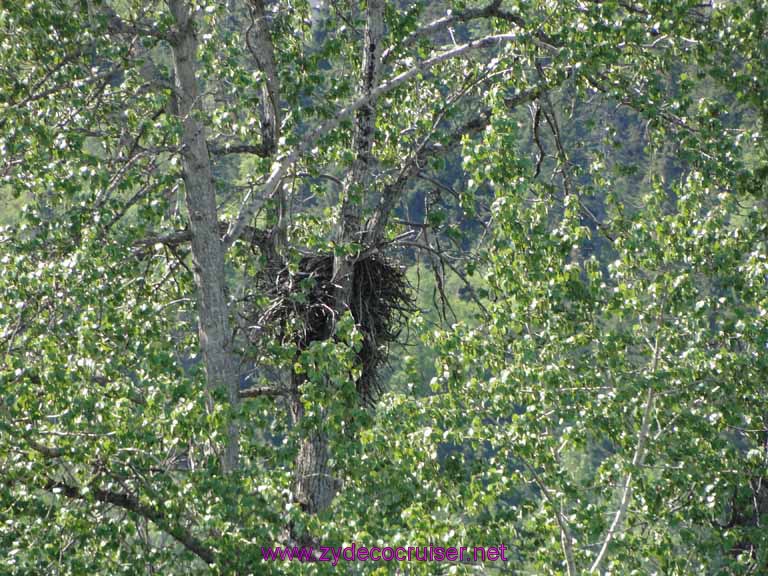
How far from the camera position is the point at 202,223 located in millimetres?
7668

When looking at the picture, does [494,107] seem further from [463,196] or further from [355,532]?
[355,532]

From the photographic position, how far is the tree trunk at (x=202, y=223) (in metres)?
7.57

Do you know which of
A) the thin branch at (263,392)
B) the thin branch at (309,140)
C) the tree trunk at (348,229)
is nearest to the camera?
the thin branch at (309,140)

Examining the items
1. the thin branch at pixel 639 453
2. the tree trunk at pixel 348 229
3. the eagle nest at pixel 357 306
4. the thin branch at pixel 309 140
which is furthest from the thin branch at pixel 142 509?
the thin branch at pixel 639 453

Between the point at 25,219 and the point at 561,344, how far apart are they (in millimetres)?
3130

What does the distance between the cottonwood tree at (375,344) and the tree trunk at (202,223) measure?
17mm

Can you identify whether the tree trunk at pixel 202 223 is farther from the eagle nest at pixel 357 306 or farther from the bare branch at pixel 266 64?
the bare branch at pixel 266 64

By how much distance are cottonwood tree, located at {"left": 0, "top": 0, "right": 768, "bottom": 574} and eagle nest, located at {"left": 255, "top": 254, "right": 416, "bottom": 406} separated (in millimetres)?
93

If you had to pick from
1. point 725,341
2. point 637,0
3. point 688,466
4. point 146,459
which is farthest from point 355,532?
point 637,0

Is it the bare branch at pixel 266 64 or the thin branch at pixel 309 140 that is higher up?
the bare branch at pixel 266 64

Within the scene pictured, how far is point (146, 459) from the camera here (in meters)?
6.38

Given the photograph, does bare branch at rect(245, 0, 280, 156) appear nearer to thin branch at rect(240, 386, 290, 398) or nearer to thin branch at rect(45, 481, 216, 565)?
thin branch at rect(240, 386, 290, 398)

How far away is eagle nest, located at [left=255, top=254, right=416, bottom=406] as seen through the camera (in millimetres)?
8031

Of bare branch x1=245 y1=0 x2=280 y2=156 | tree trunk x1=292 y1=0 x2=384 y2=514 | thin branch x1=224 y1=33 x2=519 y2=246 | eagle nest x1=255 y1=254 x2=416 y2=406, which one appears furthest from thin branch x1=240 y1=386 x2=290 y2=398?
bare branch x1=245 y1=0 x2=280 y2=156
